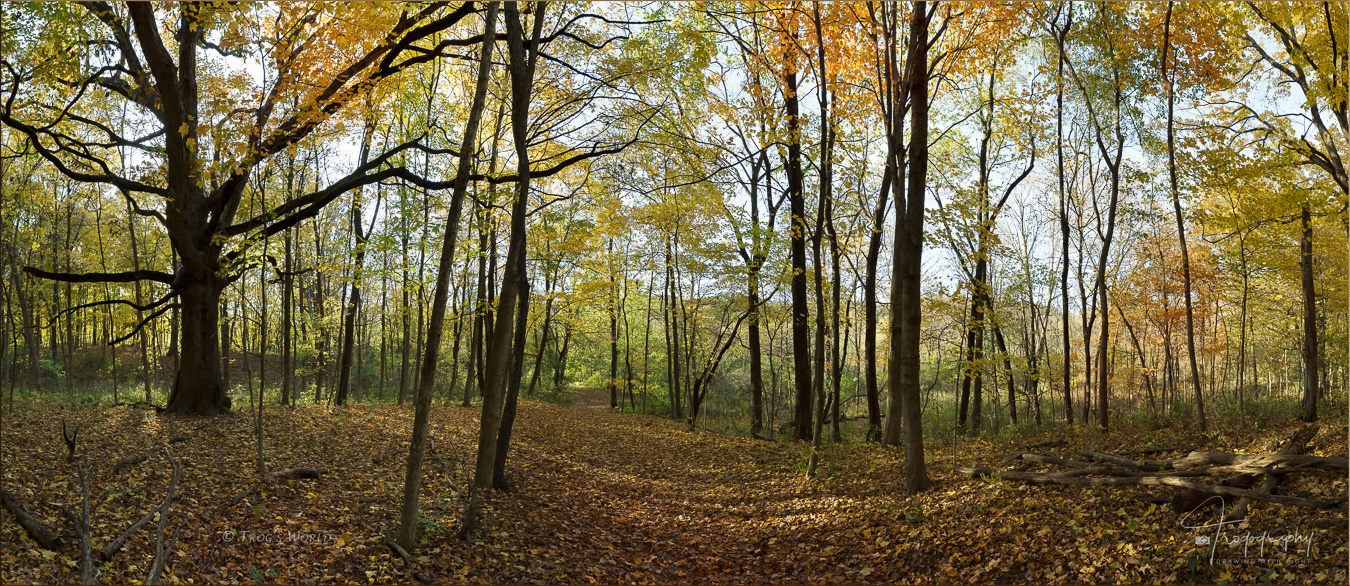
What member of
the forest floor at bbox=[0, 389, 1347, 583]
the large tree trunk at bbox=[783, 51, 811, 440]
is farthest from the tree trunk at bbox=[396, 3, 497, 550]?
the large tree trunk at bbox=[783, 51, 811, 440]

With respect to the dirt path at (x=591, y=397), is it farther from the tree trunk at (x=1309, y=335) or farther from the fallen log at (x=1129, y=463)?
the tree trunk at (x=1309, y=335)

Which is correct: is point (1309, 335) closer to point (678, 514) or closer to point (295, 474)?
point (678, 514)

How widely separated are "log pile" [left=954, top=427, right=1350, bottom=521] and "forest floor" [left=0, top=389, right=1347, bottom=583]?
0.39ft

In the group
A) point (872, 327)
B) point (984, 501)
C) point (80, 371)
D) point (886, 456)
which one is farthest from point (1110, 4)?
point (80, 371)

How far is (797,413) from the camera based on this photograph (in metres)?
14.7

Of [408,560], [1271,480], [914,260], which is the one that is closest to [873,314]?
[914,260]

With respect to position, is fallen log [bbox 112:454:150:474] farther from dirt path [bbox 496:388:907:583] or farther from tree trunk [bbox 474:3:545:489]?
dirt path [bbox 496:388:907:583]

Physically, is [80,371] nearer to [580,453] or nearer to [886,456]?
[580,453]

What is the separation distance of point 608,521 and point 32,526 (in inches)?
205

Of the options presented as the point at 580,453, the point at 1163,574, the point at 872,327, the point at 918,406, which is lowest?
the point at 580,453

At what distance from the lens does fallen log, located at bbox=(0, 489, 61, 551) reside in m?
4.18

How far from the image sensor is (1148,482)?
19.3ft

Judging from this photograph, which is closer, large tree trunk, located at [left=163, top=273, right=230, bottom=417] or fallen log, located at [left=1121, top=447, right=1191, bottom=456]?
fallen log, located at [left=1121, top=447, right=1191, bottom=456]

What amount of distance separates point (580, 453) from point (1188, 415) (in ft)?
42.2
